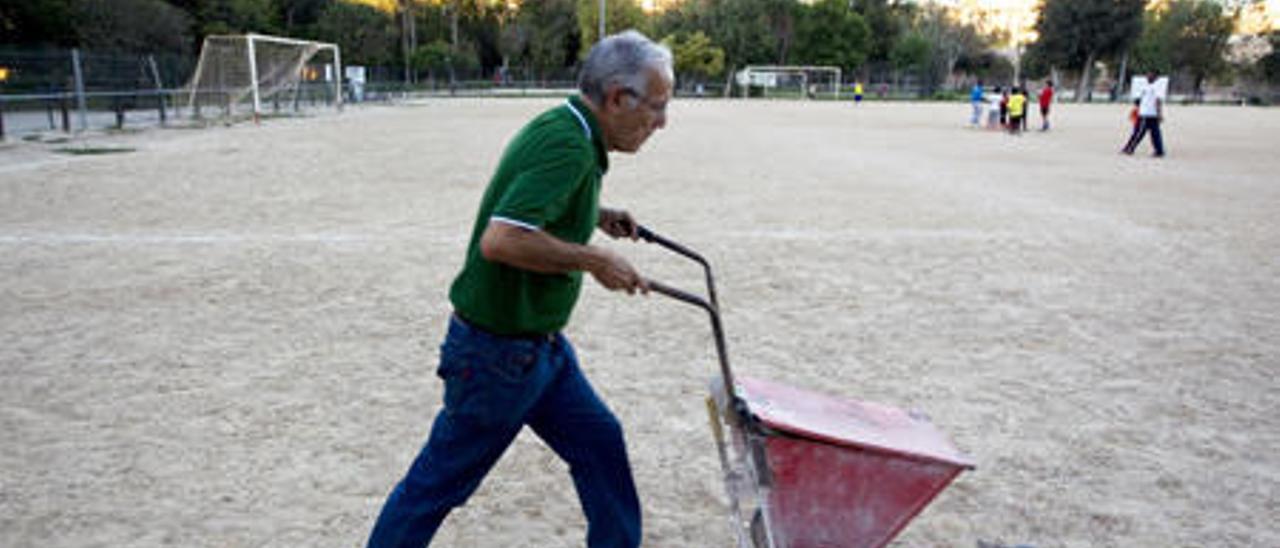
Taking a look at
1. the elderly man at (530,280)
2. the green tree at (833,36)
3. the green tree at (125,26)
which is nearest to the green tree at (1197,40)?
the green tree at (833,36)

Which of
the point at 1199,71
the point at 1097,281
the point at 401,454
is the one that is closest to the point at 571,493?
the point at 401,454

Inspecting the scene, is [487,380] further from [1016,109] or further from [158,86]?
[158,86]

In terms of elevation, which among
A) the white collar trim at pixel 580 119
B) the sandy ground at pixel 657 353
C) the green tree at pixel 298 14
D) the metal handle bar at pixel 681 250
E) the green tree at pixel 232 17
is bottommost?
the sandy ground at pixel 657 353

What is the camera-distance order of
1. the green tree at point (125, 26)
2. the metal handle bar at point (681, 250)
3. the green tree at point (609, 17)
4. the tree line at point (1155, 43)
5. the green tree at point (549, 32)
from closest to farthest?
1. the metal handle bar at point (681, 250)
2. the green tree at point (125, 26)
3. the green tree at point (609, 17)
4. the green tree at point (549, 32)
5. the tree line at point (1155, 43)

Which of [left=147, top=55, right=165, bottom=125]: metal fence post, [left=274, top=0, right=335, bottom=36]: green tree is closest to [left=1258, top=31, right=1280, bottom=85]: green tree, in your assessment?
[left=274, top=0, right=335, bottom=36]: green tree

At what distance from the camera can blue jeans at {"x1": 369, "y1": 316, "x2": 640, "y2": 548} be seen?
202 centimetres

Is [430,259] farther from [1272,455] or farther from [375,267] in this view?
[1272,455]

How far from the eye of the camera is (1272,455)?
355 cm

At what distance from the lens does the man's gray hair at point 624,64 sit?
195 cm

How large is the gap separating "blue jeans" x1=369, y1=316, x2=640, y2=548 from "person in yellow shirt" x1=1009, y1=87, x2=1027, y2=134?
2382 centimetres

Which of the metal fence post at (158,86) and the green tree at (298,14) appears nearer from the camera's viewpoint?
the metal fence post at (158,86)

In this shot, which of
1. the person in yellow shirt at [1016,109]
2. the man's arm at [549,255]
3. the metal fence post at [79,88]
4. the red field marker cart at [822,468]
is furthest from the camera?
the person in yellow shirt at [1016,109]

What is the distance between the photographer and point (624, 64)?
6.38 ft

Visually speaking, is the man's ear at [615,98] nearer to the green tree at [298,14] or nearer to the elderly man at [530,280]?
the elderly man at [530,280]
